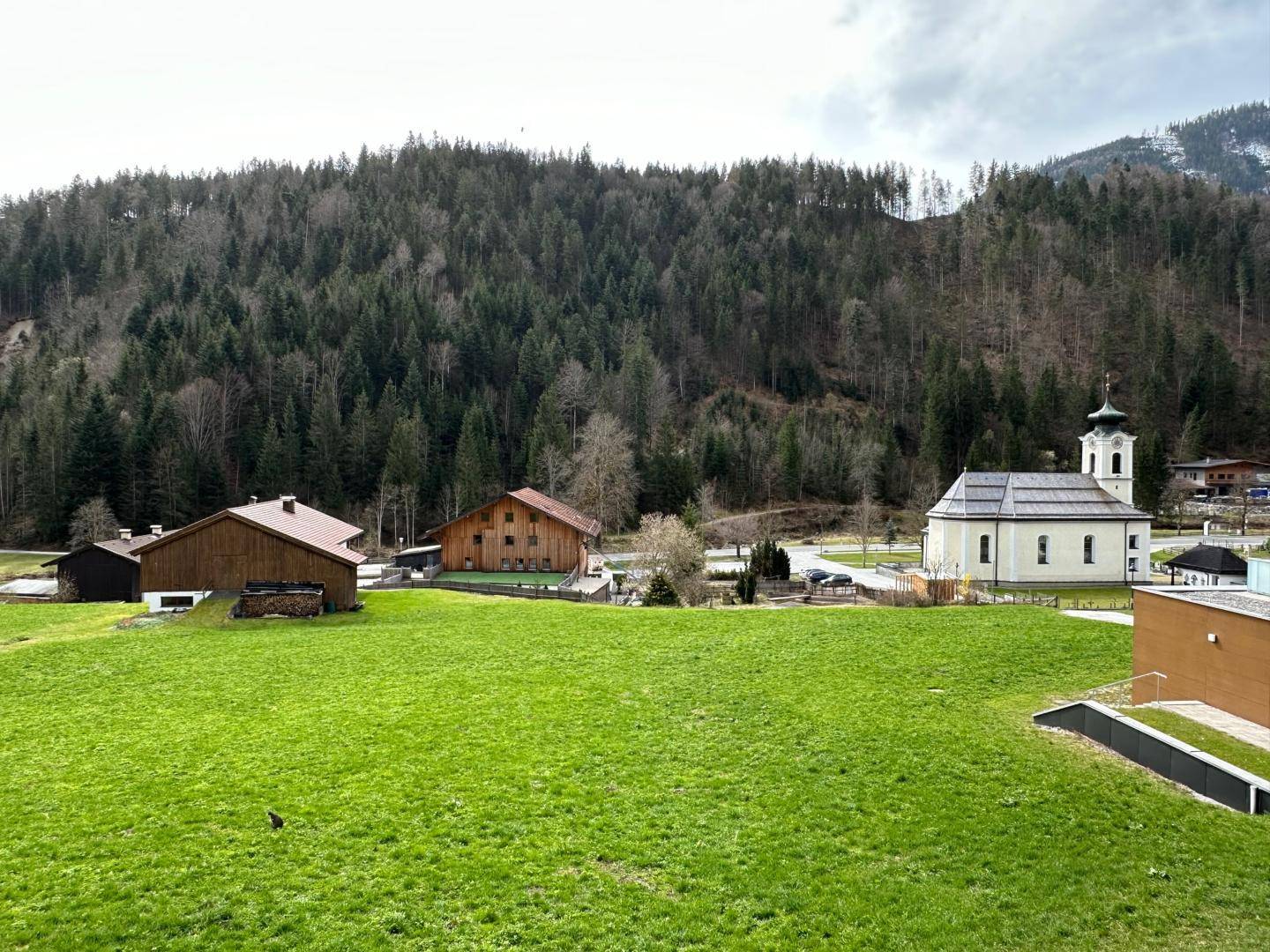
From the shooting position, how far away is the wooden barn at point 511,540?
48.4 m

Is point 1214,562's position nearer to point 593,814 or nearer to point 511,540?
point 511,540

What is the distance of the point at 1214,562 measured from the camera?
124 feet

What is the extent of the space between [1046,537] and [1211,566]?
7.80m

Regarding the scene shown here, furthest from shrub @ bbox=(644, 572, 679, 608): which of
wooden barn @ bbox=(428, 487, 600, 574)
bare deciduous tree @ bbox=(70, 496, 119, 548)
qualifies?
bare deciduous tree @ bbox=(70, 496, 119, 548)

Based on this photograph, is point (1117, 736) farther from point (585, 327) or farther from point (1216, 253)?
point (1216, 253)

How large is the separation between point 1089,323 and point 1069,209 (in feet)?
99.2

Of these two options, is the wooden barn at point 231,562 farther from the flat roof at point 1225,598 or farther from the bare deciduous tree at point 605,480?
the bare deciduous tree at point 605,480

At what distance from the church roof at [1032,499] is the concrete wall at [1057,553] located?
1.58 feet

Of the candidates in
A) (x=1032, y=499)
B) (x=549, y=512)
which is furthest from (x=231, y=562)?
(x=1032, y=499)

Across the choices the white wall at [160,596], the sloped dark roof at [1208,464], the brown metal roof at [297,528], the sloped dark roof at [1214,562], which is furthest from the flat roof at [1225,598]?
the sloped dark roof at [1208,464]

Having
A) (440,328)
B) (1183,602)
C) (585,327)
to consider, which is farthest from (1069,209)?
(1183,602)

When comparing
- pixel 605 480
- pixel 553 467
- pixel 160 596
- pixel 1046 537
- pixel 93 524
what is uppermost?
pixel 553 467

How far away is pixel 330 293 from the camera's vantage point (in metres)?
92.7

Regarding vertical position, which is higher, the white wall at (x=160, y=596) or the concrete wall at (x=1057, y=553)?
the concrete wall at (x=1057, y=553)
